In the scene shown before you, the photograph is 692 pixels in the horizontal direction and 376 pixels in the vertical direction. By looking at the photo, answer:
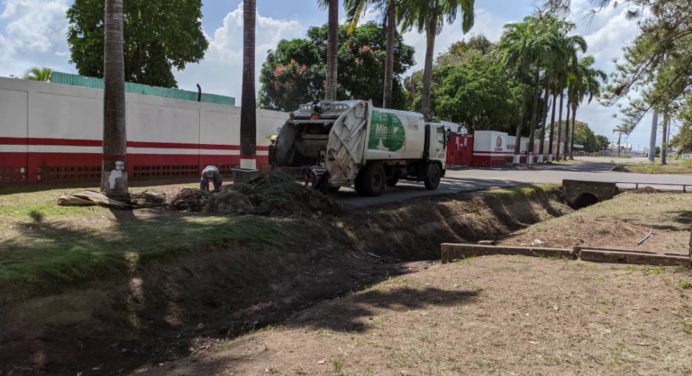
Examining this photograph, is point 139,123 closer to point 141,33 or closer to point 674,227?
point 141,33

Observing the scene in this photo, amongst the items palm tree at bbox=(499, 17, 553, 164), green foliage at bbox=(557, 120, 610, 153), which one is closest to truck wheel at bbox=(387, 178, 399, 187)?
palm tree at bbox=(499, 17, 553, 164)

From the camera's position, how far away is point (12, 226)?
858cm

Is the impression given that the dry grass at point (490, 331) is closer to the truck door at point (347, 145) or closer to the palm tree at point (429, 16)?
the truck door at point (347, 145)

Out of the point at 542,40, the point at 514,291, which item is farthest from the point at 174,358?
the point at 542,40

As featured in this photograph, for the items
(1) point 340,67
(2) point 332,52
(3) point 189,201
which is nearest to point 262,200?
(3) point 189,201

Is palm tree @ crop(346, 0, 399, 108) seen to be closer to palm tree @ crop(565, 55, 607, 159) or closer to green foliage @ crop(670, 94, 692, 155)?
green foliage @ crop(670, 94, 692, 155)

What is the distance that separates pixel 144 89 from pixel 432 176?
10.6 metres

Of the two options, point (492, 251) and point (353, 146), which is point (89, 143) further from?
point (492, 251)

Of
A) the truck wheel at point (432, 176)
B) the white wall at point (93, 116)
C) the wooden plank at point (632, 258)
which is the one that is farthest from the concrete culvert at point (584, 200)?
the wooden plank at point (632, 258)

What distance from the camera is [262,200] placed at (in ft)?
39.2

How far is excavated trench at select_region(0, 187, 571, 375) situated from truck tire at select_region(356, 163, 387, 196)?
2323 millimetres

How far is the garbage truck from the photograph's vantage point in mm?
14352

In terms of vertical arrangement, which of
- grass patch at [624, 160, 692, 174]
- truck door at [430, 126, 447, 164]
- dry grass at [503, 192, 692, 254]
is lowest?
dry grass at [503, 192, 692, 254]

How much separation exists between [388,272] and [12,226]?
626cm
